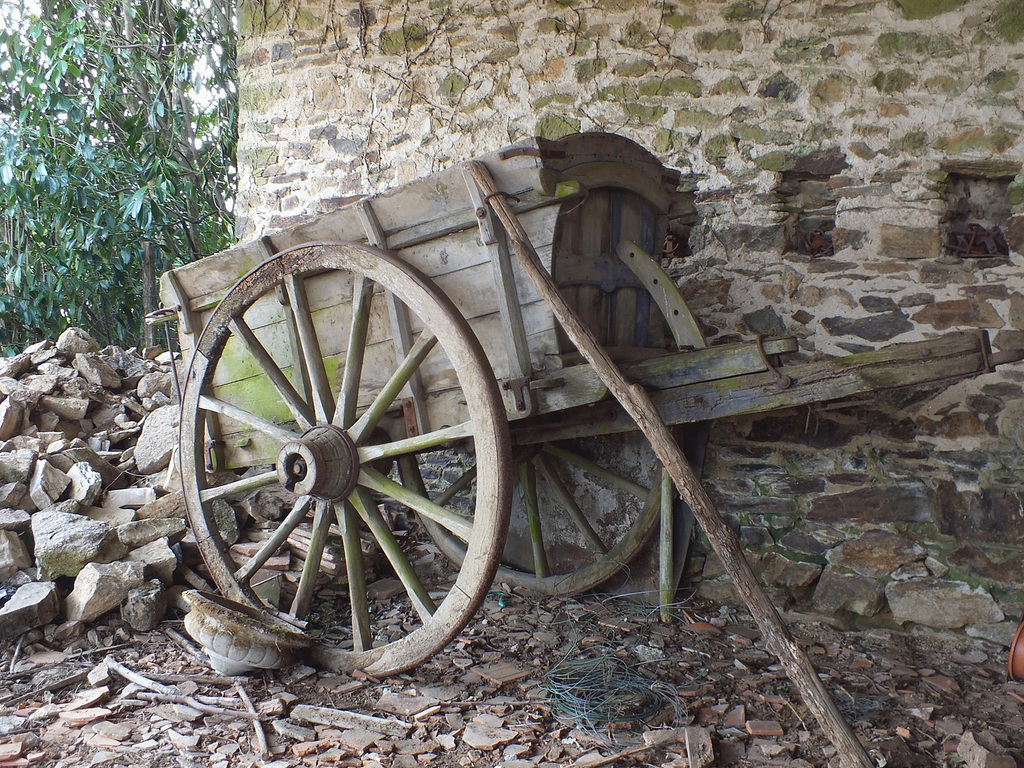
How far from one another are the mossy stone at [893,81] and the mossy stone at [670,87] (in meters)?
0.68

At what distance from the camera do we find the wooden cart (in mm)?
2225

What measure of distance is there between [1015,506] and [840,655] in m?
0.82

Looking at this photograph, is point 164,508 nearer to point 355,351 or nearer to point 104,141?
point 355,351

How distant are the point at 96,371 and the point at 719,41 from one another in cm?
346

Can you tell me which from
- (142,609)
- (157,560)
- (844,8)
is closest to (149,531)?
(157,560)

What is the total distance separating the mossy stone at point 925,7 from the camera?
292 centimetres

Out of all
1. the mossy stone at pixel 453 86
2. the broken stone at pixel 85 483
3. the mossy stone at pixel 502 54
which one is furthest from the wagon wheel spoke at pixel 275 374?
the mossy stone at pixel 502 54

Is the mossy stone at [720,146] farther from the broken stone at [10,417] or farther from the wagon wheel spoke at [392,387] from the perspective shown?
the broken stone at [10,417]

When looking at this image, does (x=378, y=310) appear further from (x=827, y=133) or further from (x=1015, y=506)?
(x=1015, y=506)

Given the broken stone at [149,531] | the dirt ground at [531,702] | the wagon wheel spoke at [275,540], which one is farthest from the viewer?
the broken stone at [149,531]

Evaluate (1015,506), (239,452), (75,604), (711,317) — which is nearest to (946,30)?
(711,317)

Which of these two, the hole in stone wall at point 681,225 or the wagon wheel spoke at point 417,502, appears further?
the hole in stone wall at point 681,225

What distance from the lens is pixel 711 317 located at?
128 inches

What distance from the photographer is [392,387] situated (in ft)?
7.96
